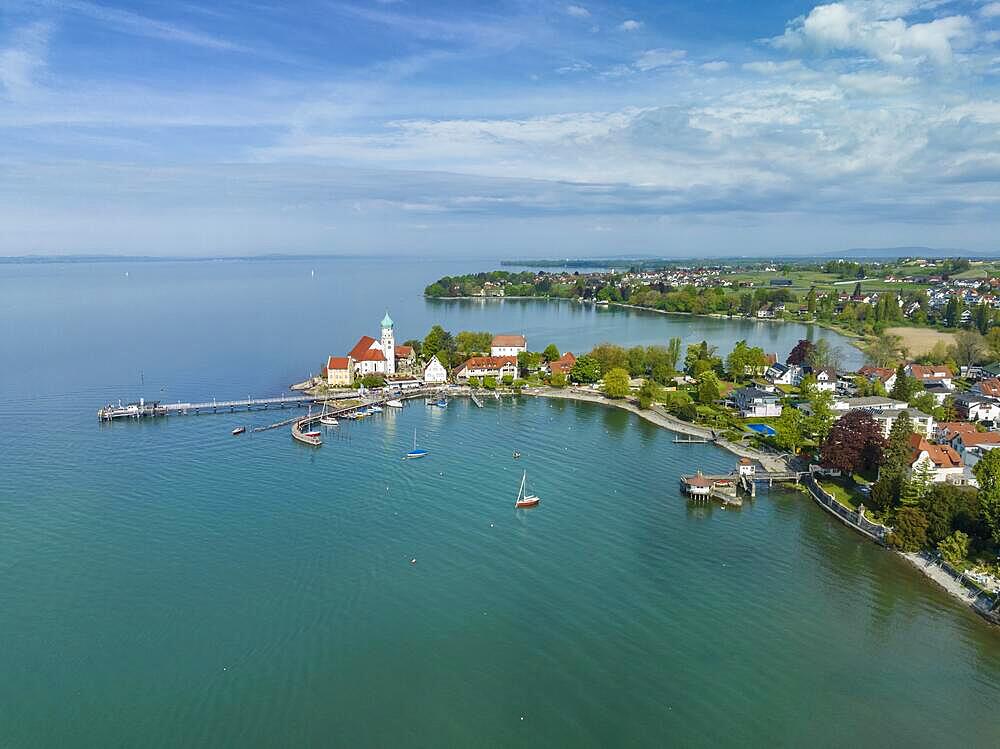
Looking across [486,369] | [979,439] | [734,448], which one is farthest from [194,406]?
[979,439]

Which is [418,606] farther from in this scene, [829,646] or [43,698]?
[829,646]

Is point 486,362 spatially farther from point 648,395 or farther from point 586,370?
point 648,395

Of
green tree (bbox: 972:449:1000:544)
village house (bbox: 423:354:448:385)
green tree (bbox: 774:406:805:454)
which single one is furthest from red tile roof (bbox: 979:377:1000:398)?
village house (bbox: 423:354:448:385)

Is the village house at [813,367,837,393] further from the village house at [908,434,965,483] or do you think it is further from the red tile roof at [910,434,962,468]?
the village house at [908,434,965,483]

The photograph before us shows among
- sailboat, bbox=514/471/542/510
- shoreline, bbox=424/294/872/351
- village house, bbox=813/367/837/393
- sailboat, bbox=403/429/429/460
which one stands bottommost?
sailboat, bbox=403/429/429/460

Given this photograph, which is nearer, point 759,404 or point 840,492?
point 840,492

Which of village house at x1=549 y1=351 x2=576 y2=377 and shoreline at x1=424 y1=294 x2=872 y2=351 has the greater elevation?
village house at x1=549 y1=351 x2=576 y2=377

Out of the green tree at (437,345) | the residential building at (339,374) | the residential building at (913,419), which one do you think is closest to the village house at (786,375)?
the residential building at (913,419)

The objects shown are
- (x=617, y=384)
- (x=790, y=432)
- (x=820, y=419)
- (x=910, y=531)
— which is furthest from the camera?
(x=617, y=384)
